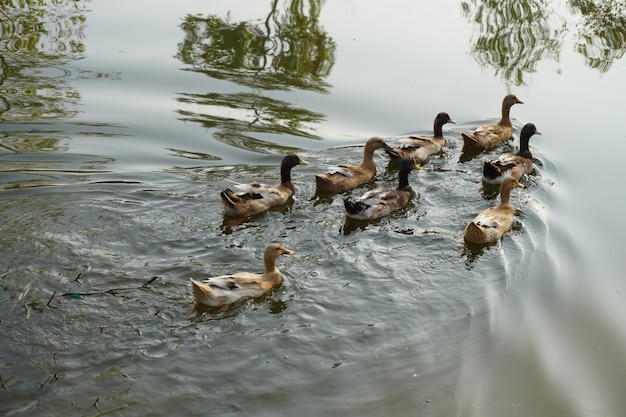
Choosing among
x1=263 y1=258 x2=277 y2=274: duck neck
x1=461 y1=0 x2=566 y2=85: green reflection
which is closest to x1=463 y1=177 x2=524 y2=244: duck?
x1=263 y1=258 x2=277 y2=274: duck neck

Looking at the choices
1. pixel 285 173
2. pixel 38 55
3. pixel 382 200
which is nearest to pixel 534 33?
pixel 382 200

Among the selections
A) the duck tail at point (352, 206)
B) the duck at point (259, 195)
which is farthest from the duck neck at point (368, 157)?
the duck tail at point (352, 206)

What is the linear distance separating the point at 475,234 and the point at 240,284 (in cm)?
339

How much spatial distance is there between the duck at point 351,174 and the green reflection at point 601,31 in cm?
651

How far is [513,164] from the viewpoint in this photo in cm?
1272

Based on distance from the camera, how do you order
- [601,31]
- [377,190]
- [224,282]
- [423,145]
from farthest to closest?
[601,31]
[423,145]
[377,190]
[224,282]

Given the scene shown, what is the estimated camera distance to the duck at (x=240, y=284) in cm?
854

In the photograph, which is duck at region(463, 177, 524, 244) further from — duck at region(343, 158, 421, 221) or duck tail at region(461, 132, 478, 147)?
duck tail at region(461, 132, 478, 147)

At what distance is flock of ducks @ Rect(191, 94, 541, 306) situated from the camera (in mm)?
8992

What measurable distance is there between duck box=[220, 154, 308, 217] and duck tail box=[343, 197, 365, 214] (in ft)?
3.65

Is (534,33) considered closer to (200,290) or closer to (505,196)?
(505,196)

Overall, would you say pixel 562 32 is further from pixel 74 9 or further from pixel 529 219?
pixel 74 9

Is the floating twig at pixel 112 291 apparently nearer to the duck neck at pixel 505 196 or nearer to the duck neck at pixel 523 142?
the duck neck at pixel 505 196

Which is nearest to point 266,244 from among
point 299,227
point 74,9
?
point 299,227
